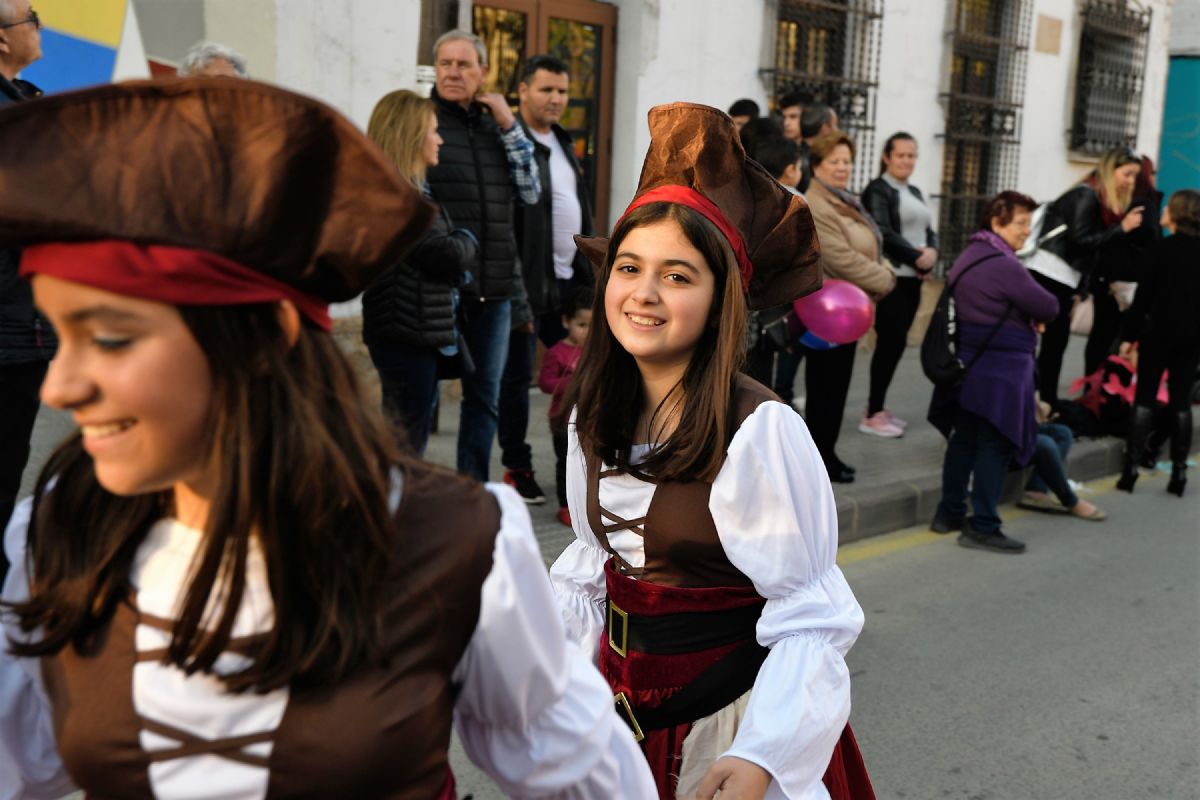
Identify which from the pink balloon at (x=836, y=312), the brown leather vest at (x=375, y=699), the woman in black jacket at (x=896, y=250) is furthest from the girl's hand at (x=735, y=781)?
the woman in black jacket at (x=896, y=250)

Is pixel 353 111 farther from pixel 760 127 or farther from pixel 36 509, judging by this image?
pixel 36 509

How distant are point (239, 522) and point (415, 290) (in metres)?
3.59

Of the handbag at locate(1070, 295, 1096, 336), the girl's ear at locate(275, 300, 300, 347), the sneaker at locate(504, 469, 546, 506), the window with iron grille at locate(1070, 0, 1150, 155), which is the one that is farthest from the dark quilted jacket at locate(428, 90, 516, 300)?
the window with iron grille at locate(1070, 0, 1150, 155)

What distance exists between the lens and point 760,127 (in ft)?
20.2

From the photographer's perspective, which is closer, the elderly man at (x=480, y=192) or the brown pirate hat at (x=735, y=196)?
the brown pirate hat at (x=735, y=196)

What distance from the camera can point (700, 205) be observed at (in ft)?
7.86

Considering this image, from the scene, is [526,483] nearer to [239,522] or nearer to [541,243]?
[541,243]

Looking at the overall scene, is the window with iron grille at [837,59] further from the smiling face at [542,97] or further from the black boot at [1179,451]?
the smiling face at [542,97]

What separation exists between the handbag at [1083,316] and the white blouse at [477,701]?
315 inches

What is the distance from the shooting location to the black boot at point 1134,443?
25.0 feet

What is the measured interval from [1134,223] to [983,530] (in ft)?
10.1

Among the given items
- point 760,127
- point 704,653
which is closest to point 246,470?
point 704,653

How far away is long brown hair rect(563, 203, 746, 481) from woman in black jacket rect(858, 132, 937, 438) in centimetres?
553

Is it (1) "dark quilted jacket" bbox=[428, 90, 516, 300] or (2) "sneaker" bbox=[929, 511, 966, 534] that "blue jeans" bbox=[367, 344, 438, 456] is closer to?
(1) "dark quilted jacket" bbox=[428, 90, 516, 300]
